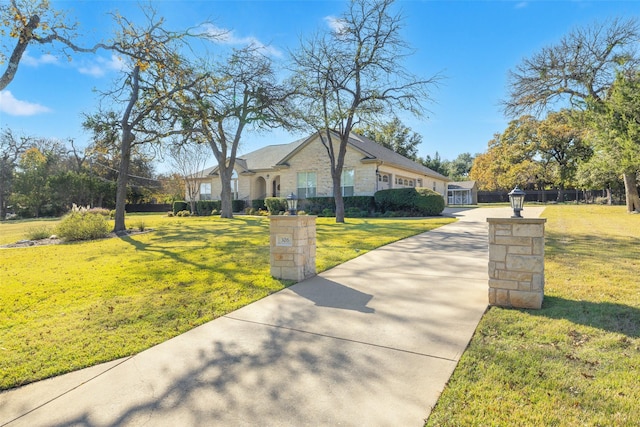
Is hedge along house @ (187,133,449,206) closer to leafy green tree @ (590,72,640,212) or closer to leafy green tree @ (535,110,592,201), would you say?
leafy green tree @ (590,72,640,212)

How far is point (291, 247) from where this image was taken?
5539 mm

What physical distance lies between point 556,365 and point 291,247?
3848 millimetres

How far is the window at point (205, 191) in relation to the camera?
2966 cm

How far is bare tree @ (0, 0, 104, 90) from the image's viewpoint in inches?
222

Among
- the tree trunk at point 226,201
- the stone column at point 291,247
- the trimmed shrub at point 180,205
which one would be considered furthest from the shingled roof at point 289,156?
the stone column at point 291,247

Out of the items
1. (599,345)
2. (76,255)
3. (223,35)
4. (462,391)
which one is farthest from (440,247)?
(223,35)

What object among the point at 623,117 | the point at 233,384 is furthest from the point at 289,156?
the point at 233,384

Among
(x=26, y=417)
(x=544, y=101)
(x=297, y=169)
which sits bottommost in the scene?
(x=26, y=417)

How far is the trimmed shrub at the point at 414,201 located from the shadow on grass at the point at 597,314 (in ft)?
49.5

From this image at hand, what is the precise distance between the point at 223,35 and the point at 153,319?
446 inches

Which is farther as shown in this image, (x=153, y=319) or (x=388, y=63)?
(x=388, y=63)

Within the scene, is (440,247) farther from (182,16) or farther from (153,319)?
(182,16)

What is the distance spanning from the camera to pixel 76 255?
8.16 metres

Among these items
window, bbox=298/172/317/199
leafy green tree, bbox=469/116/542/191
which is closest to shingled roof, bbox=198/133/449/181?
window, bbox=298/172/317/199
